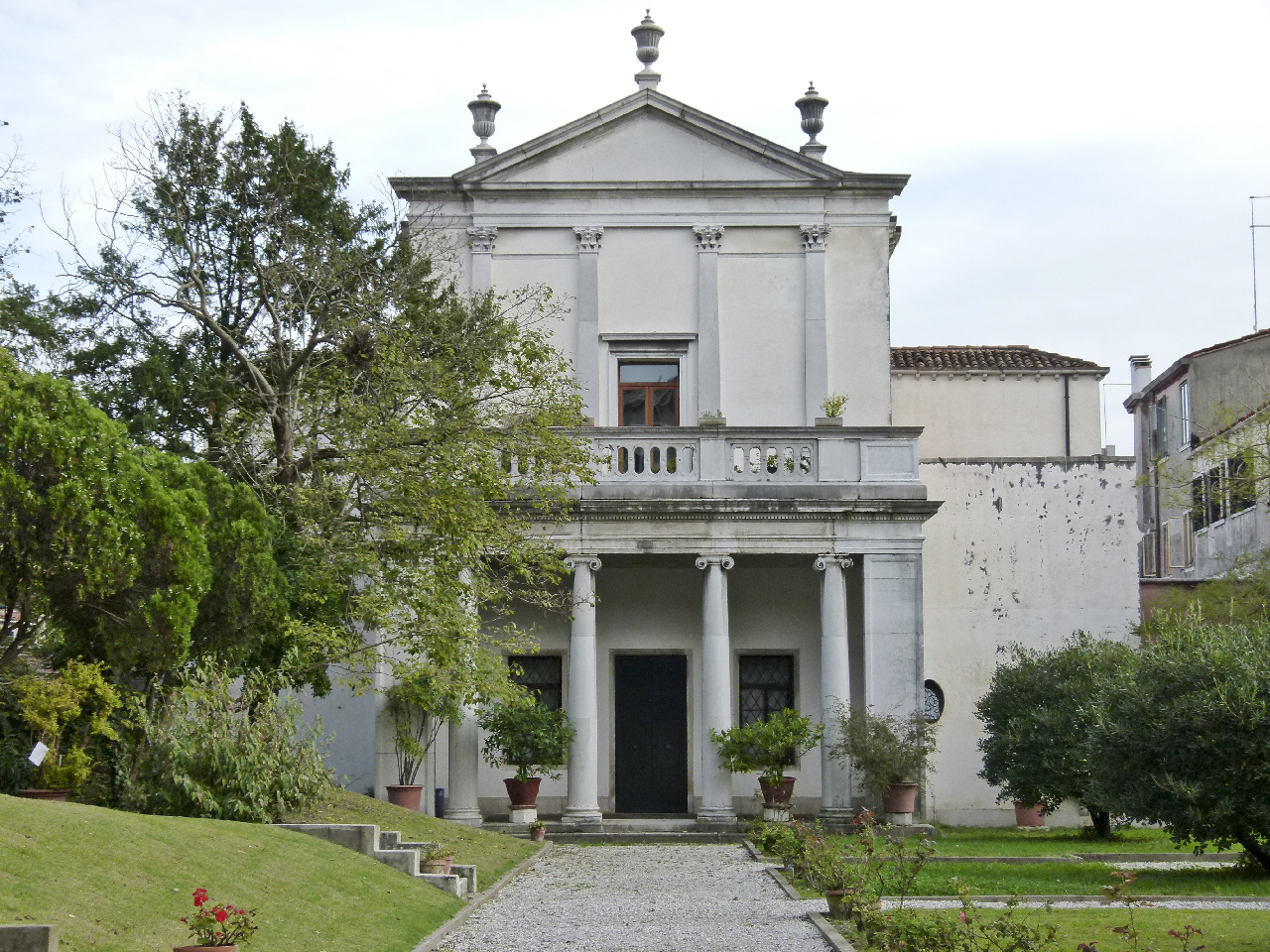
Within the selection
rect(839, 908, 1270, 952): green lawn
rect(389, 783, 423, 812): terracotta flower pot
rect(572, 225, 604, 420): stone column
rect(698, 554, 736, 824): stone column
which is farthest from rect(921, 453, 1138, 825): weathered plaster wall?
rect(839, 908, 1270, 952): green lawn

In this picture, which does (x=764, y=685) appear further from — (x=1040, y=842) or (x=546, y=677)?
(x=1040, y=842)

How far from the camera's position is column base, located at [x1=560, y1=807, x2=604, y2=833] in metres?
24.2

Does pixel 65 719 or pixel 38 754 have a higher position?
pixel 65 719

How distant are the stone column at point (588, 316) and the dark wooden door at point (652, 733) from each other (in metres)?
4.99

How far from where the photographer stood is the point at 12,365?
50.5 feet

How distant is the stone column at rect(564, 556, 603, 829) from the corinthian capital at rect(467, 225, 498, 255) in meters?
7.04

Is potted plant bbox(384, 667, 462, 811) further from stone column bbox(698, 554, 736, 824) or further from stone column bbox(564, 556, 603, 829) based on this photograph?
stone column bbox(698, 554, 736, 824)

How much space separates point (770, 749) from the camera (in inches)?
947

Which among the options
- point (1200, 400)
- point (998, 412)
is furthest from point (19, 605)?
point (1200, 400)

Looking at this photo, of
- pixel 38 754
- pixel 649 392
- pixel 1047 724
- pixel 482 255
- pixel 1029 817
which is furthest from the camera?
pixel 649 392

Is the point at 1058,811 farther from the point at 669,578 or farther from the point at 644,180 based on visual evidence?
the point at 644,180

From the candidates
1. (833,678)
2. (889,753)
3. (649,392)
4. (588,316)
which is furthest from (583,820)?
(588,316)

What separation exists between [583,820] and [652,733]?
344 centimetres

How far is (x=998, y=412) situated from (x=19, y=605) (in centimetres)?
2191
